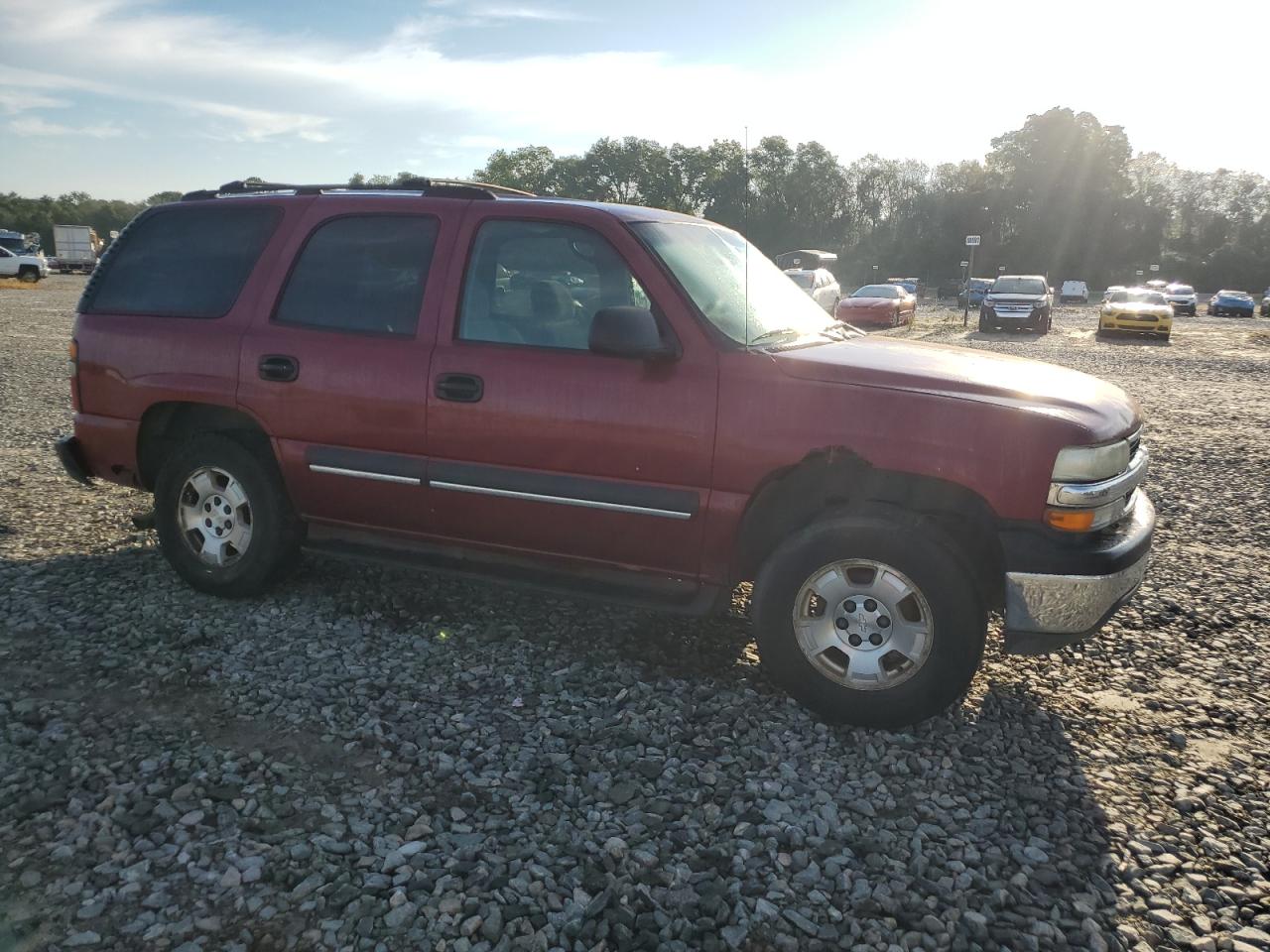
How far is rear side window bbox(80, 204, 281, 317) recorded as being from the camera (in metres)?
4.71

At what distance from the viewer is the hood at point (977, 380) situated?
11.5 ft

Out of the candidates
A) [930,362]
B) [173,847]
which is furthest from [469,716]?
[930,362]

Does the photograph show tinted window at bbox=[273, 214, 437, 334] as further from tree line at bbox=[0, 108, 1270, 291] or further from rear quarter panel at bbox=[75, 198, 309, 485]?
tree line at bbox=[0, 108, 1270, 291]

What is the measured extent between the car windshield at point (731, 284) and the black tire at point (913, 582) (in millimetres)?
918

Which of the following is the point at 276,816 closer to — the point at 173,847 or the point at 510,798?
the point at 173,847

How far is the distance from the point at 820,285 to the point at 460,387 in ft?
67.8

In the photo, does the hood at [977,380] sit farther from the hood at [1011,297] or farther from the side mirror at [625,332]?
the hood at [1011,297]

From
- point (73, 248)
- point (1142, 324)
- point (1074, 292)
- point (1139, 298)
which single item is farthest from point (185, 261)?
point (73, 248)

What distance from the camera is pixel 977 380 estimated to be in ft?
12.0

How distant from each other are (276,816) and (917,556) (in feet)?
7.81

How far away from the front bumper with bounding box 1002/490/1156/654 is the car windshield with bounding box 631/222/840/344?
137 cm

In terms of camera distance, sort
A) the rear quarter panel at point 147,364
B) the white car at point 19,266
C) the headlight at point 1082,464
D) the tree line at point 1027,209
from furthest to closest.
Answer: the tree line at point 1027,209 → the white car at point 19,266 → the rear quarter panel at point 147,364 → the headlight at point 1082,464

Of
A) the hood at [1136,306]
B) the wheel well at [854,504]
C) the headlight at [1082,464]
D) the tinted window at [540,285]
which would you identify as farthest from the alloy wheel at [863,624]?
the hood at [1136,306]

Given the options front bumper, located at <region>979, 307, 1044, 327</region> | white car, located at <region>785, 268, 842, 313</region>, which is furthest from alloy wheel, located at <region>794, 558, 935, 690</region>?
front bumper, located at <region>979, 307, 1044, 327</region>
